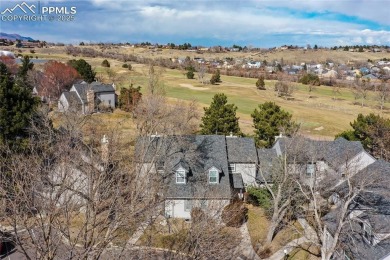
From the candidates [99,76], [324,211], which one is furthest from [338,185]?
[99,76]

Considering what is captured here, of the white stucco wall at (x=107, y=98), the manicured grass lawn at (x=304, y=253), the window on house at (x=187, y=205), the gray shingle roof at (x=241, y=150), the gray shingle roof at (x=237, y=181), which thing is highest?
the white stucco wall at (x=107, y=98)

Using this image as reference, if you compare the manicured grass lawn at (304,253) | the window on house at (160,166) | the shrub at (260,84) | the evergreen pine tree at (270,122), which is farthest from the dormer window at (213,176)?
the shrub at (260,84)

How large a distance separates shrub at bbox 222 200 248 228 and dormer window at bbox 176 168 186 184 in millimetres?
5029

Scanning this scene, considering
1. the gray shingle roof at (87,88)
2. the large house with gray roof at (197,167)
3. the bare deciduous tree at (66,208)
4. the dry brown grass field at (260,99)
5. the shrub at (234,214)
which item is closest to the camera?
the bare deciduous tree at (66,208)

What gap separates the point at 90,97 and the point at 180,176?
153 feet

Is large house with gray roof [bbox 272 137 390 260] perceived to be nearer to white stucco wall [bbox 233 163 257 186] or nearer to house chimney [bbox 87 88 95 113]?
white stucco wall [bbox 233 163 257 186]

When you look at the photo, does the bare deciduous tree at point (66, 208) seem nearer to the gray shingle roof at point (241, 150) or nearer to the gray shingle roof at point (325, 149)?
the gray shingle roof at point (241, 150)

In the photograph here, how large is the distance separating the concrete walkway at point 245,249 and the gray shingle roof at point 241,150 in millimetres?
9740

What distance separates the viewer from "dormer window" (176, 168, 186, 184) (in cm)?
3581

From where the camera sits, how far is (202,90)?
11775 cm

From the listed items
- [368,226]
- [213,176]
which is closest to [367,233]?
[368,226]

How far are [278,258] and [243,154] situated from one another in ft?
47.3

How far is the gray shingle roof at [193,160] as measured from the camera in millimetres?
35500

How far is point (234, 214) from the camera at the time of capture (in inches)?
1264
